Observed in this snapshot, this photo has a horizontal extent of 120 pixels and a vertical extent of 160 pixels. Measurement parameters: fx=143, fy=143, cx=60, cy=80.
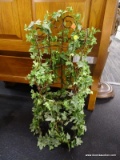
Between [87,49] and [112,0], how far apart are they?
0.93ft

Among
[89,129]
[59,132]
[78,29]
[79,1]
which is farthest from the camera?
[89,129]

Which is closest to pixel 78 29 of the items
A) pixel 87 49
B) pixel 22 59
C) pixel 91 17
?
pixel 87 49

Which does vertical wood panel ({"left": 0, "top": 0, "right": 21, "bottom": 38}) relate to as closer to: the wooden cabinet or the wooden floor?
the wooden cabinet

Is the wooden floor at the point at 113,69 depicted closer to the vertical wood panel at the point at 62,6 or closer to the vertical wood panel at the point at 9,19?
the vertical wood panel at the point at 62,6

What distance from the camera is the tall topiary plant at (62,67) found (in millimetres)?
679

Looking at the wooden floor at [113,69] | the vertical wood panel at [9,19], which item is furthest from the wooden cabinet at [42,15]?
the wooden floor at [113,69]

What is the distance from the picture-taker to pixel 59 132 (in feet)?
2.94

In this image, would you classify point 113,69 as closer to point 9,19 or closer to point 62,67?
point 62,67

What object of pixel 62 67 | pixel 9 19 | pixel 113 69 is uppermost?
pixel 9 19

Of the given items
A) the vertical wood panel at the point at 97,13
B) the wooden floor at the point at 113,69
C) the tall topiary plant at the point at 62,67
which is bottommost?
the wooden floor at the point at 113,69

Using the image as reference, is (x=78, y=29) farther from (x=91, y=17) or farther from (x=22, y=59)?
(x=22, y=59)

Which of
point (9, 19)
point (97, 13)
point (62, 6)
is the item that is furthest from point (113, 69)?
point (9, 19)

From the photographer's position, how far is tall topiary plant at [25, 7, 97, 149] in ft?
2.23

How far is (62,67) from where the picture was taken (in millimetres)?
861
